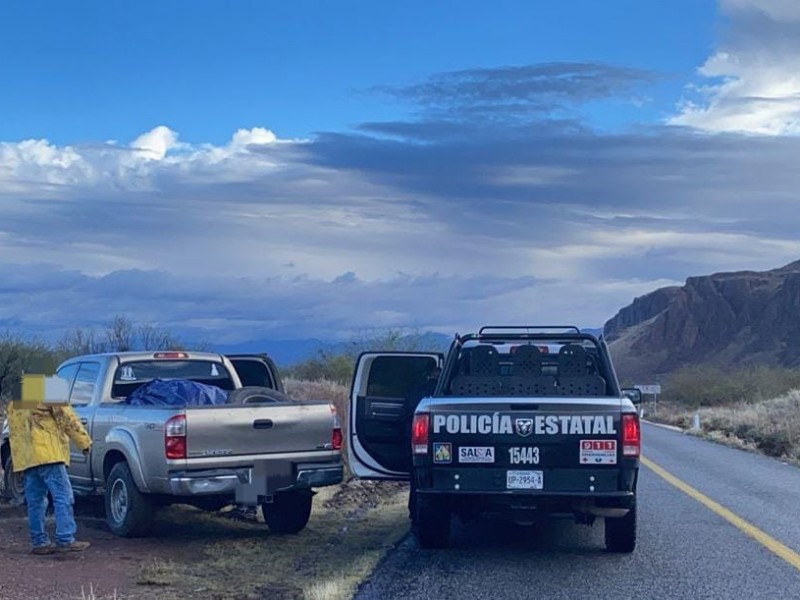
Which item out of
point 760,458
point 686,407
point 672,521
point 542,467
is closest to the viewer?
point 542,467

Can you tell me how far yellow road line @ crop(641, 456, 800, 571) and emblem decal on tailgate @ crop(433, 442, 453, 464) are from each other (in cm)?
304

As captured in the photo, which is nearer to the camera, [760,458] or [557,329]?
[557,329]

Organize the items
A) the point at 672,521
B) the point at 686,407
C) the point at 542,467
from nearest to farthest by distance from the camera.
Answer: the point at 542,467 < the point at 672,521 < the point at 686,407

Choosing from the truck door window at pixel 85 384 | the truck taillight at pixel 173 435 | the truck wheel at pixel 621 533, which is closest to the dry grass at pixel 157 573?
the truck taillight at pixel 173 435

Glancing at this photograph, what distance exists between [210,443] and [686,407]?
69619mm

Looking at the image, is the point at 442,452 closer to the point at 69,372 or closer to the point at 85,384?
the point at 85,384

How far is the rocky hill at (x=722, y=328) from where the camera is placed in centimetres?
11750

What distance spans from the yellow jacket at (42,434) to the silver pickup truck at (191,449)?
69 cm

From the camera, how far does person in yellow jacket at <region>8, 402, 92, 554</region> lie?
32.9ft

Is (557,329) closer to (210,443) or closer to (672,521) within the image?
(672,521)

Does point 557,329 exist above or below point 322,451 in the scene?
above

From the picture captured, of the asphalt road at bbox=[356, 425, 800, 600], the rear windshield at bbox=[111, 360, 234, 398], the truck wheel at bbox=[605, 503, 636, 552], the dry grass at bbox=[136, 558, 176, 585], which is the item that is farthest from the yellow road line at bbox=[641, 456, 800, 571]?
the rear windshield at bbox=[111, 360, 234, 398]

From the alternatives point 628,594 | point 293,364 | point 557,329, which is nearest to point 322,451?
point 557,329

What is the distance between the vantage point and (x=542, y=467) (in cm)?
984
